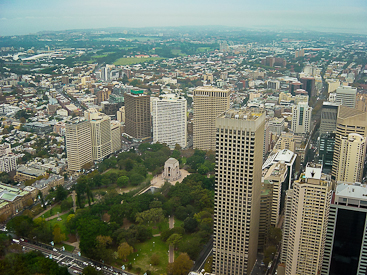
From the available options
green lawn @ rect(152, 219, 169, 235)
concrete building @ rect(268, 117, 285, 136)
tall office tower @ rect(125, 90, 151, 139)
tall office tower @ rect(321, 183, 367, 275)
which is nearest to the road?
green lawn @ rect(152, 219, 169, 235)

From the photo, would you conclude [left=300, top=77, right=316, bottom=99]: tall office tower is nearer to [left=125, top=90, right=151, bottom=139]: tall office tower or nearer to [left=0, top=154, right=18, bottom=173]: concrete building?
[left=125, top=90, right=151, bottom=139]: tall office tower

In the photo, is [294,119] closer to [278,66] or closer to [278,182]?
[278,182]

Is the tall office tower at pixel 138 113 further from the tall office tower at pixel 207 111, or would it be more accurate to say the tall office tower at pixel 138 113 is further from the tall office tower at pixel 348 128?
the tall office tower at pixel 348 128

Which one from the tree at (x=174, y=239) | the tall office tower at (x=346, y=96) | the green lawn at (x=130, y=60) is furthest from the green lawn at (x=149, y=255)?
the green lawn at (x=130, y=60)

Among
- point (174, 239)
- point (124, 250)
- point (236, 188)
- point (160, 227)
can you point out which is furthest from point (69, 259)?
point (236, 188)

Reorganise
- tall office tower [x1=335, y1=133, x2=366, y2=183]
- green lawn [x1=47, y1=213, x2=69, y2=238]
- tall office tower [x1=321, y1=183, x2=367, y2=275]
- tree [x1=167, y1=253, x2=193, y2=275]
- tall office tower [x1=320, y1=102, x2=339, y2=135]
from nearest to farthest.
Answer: tall office tower [x1=321, y1=183, x2=367, y2=275] → tree [x1=167, y1=253, x2=193, y2=275] → green lawn [x1=47, y1=213, x2=69, y2=238] → tall office tower [x1=335, y1=133, x2=366, y2=183] → tall office tower [x1=320, y1=102, x2=339, y2=135]

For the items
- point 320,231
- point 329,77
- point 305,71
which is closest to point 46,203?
point 320,231

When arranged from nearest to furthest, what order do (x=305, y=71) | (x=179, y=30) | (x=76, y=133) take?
1. (x=76, y=133)
2. (x=305, y=71)
3. (x=179, y=30)
